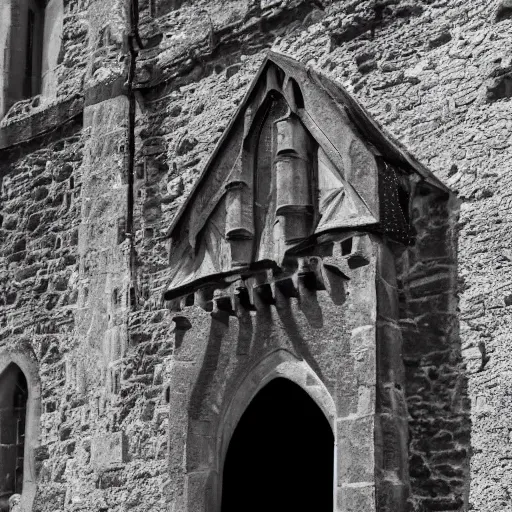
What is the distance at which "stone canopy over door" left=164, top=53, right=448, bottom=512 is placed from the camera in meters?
7.93

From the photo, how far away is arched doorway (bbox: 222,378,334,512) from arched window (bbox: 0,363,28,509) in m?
1.91

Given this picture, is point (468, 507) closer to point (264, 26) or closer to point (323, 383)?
point (323, 383)

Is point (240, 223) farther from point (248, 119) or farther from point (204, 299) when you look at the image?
point (248, 119)

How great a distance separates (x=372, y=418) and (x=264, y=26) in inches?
118

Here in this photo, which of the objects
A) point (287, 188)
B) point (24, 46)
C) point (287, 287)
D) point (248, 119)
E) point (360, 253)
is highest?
point (24, 46)

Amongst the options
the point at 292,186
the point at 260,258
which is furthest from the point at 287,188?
the point at 260,258

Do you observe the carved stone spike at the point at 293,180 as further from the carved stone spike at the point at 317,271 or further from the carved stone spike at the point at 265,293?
the carved stone spike at the point at 265,293

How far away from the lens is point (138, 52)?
10.4m

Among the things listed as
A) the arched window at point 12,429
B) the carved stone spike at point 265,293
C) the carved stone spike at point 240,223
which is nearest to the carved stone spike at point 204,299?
the carved stone spike at point 240,223

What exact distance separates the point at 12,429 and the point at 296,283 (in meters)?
3.15

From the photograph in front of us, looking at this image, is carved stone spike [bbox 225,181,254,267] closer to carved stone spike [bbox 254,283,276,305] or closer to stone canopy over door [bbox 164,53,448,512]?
stone canopy over door [bbox 164,53,448,512]

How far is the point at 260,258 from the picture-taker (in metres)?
8.68

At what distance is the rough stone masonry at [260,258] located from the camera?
795 cm

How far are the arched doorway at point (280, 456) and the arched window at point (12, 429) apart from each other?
191 cm
